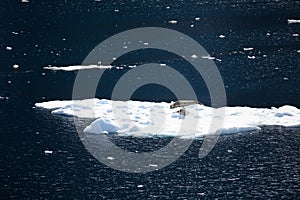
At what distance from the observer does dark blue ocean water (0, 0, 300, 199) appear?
1302 centimetres

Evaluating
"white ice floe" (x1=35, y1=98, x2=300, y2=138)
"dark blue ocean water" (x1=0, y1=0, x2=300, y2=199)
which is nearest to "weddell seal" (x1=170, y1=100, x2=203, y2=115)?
"white ice floe" (x1=35, y1=98, x2=300, y2=138)

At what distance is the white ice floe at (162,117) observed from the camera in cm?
1527

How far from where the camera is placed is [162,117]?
52.3 ft

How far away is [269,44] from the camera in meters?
22.2

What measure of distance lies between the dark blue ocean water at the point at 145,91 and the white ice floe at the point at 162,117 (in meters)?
0.38

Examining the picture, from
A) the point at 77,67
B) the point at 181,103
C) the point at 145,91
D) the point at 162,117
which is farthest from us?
the point at 77,67

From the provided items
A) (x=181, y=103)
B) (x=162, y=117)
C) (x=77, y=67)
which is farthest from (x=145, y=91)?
(x=77, y=67)

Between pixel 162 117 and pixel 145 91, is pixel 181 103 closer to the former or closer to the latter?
pixel 162 117

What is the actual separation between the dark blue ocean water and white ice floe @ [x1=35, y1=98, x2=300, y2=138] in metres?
0.38

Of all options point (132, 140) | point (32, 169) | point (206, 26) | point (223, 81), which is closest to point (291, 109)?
point (223, 81)

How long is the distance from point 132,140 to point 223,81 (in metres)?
4.90

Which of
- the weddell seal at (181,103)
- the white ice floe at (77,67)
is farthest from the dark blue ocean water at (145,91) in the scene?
the weddell seal at (181,103)

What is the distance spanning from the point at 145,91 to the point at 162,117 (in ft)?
7.73

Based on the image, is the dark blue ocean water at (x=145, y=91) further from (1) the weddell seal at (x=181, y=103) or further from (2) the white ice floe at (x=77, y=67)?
(1) the weddell seal at (x=181, y=103)
